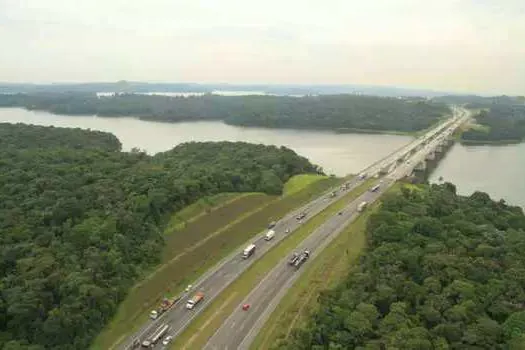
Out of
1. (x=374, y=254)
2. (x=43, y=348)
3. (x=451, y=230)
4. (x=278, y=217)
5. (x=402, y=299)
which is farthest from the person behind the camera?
(x=278, y=217)

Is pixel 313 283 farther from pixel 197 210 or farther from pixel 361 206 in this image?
pixel 361 206

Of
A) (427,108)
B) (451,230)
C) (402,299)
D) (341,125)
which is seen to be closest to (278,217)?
(451,230)

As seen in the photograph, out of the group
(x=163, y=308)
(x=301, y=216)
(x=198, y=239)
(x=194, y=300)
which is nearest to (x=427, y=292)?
(x=194, y=300)

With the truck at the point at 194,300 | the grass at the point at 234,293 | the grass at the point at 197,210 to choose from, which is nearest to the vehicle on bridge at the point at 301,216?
the grass at the point at 234,293

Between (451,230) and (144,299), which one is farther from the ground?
(451,230)

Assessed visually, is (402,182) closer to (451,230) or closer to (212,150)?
(451,230)

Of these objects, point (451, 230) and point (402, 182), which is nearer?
point (451, 230)

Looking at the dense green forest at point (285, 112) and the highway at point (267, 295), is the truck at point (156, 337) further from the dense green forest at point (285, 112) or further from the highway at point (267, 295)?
the dense green forest at point (285, 112)
